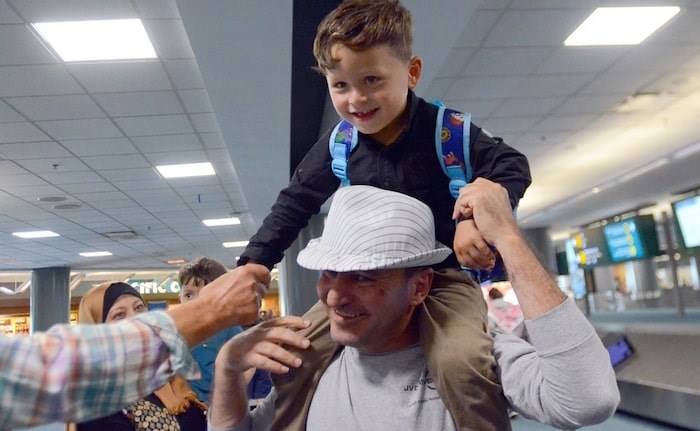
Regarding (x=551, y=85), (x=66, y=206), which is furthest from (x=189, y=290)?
Result: (x=66, y=206)

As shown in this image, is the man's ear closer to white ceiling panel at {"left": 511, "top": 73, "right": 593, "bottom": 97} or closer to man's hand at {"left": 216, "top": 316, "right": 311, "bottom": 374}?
man's hand at {"left": 216, "top": 316, "right": 311, "bottom": 374}

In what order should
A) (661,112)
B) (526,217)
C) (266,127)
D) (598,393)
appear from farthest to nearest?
1. (526,217)
2. (661,112)
3. (266,127)
4. (598,393)

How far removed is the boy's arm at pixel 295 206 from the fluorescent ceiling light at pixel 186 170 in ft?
22.6

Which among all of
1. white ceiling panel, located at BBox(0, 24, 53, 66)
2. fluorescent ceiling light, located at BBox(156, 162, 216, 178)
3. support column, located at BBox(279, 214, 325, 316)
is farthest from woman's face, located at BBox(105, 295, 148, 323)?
support column, located at BBox(279, 214, 325, 316)

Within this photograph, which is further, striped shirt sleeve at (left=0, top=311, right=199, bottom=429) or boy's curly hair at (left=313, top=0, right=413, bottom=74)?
boy's curly hair at (left=313, top=0, right=413, bottom=74)

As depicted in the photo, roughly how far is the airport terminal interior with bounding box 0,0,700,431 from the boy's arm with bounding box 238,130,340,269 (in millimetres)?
169

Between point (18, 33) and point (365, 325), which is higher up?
point (18, 33)

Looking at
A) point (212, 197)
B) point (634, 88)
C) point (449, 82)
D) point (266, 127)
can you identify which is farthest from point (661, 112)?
point (212, 197)

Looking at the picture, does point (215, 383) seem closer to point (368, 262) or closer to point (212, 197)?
point (368, 262)

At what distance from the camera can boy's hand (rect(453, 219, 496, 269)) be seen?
1107 mm

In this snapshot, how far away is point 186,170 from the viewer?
27.8 ft

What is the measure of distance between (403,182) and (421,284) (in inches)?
10.4

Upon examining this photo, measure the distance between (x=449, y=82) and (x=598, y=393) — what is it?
17.7 feet

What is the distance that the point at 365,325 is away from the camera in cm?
130
